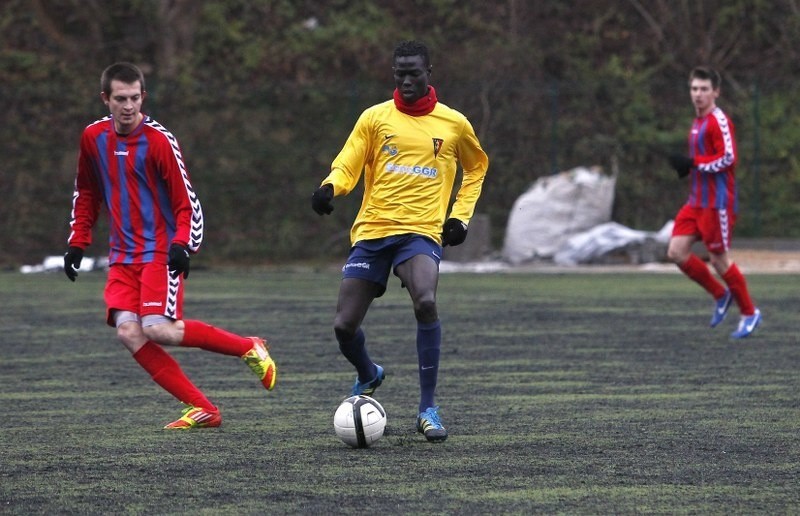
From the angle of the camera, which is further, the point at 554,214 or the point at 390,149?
the point at 554,214

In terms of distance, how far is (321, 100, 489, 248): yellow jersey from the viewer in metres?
7.50

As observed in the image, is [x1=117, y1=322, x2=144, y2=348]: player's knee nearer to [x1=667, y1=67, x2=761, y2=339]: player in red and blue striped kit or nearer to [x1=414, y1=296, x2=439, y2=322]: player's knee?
[x1=414, y1=296, x2=439, y2=322]: player's knee

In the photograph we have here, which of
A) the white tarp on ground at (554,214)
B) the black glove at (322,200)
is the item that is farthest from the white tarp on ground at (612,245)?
the black glove at (322,200)

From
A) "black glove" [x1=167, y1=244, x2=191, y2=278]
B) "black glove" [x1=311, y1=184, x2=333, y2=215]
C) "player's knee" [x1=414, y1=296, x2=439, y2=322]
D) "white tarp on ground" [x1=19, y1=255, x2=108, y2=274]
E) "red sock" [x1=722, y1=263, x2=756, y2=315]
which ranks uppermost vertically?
"black glove" [x1=311, y1=184, x2=333, y2=215]

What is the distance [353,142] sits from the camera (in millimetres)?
7543

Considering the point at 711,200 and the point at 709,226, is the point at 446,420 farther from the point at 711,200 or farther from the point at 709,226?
the point at 711,200

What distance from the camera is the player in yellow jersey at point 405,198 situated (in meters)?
7.41

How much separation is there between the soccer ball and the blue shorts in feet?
2.46

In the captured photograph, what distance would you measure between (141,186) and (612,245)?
14.6 metres

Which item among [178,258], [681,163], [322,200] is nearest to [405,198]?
[322,200]

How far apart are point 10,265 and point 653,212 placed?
30.2 feet

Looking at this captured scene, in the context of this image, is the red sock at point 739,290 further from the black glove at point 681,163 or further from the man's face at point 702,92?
the man's face at point 702,92

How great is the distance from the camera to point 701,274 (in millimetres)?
12891

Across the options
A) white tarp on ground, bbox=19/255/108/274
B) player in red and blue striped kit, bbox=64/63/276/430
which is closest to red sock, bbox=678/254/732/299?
player in red and blue striped kit, bbox=64/63/276/430
